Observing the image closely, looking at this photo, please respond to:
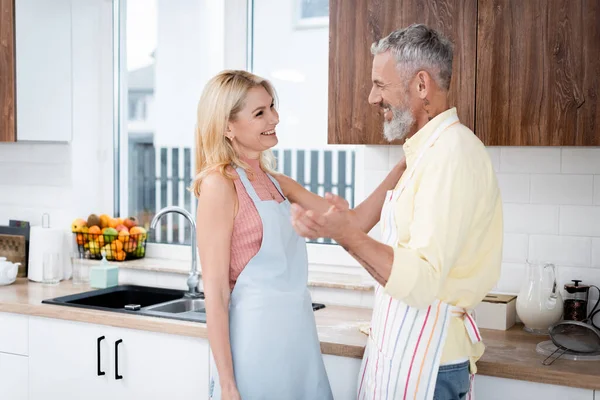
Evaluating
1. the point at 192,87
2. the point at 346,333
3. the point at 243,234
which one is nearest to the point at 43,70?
the point at 192,87

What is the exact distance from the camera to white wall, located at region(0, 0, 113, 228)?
396cm

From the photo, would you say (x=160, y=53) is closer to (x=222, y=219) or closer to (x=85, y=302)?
(x=85, y=302)

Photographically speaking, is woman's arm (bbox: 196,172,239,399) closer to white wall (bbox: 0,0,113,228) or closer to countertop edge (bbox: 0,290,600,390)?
countertop edge (bbox: 0,290,600,390)

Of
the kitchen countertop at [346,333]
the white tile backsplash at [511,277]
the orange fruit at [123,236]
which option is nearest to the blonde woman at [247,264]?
the kitchen countertop at [346,333]

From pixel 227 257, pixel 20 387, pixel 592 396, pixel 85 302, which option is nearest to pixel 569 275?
pixel 592 396

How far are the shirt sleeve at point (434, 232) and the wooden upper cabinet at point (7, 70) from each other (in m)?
2.35

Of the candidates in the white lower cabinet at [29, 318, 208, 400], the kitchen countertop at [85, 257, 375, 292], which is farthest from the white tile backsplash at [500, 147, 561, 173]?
the white lower cabinet at [29, 318, 208, 400]

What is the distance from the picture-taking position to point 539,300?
275 centimetres

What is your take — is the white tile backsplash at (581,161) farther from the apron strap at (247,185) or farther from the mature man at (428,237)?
the apron strap at (247,185)

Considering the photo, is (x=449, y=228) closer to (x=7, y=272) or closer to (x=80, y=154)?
(x=7, y=272)

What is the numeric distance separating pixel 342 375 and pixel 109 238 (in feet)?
5.34

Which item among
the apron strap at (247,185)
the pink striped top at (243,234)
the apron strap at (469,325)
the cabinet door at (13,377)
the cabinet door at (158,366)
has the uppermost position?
the apron strap at (247,185)

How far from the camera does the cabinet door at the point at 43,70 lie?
365cm

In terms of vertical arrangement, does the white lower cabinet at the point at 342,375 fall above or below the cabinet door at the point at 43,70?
below
